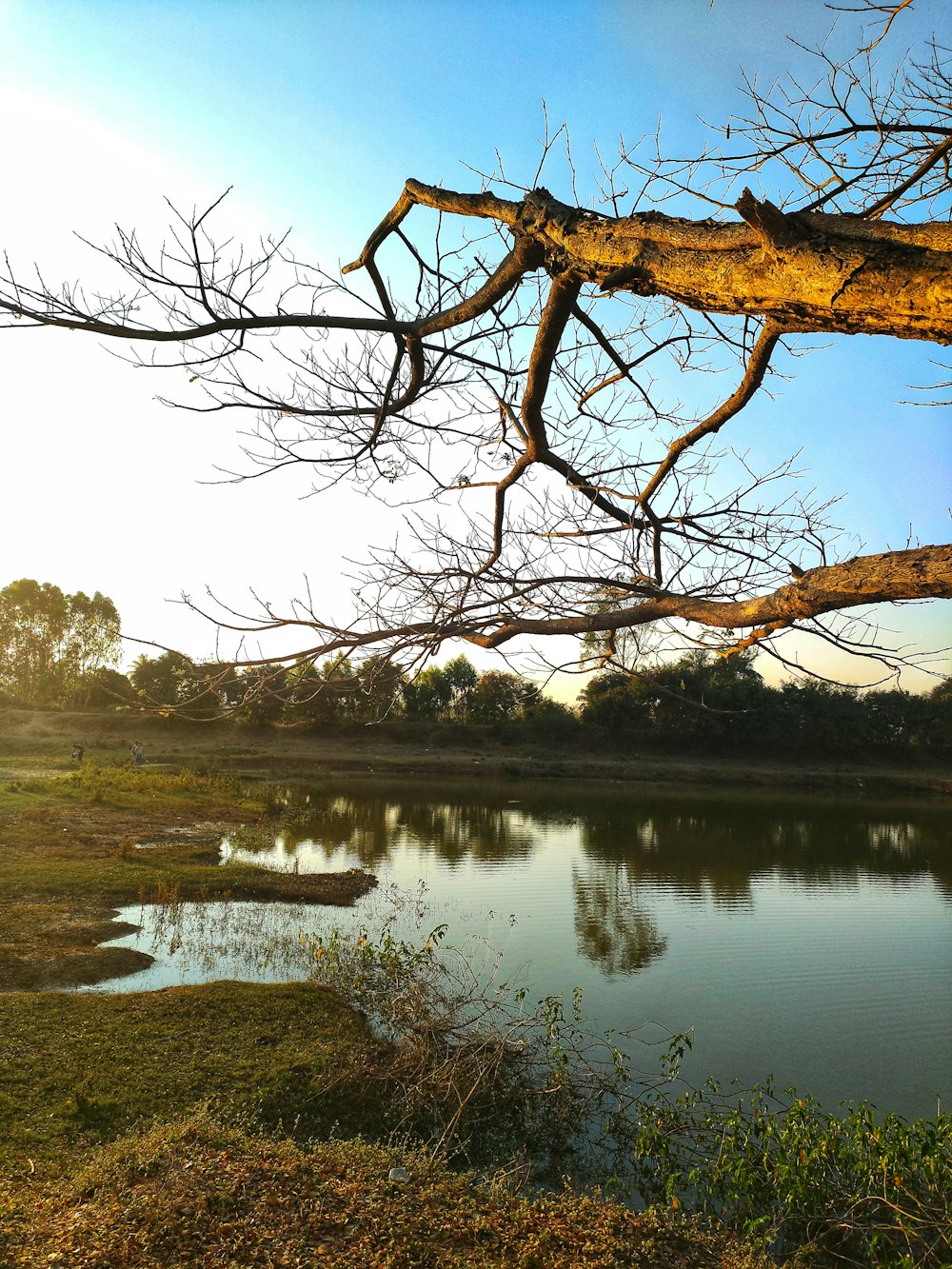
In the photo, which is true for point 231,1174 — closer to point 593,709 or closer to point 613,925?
point 613,925

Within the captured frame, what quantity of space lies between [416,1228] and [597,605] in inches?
120

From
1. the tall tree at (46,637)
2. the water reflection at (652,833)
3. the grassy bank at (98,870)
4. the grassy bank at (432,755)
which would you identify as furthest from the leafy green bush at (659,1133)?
the tall tree at (46,637)

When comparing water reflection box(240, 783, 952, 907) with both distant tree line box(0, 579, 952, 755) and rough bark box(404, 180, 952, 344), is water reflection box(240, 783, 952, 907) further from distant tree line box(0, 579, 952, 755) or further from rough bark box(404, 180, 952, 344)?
rough bark box(404, 180, 952, 344)

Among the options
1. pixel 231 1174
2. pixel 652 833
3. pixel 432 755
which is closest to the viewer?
pixel 231 1174

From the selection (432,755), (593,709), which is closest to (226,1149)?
(432,755)

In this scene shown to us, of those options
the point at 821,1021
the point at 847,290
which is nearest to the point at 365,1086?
the point at 821,1021

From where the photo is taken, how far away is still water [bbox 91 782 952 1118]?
7801 millimetres

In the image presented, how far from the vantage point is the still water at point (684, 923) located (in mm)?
7801

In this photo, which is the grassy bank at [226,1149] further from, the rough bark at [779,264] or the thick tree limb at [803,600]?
the rough bark at [779,264]

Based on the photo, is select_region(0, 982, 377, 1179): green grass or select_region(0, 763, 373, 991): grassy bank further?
select_region(0, 763, 373, 991): grassy bank

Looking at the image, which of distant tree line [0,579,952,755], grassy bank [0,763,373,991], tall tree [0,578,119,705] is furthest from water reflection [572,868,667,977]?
tall tree [0,578,119,705]

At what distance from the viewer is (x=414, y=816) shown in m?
22.5

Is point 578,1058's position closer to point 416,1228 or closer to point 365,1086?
point 365,1086

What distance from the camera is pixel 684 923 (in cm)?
1239
